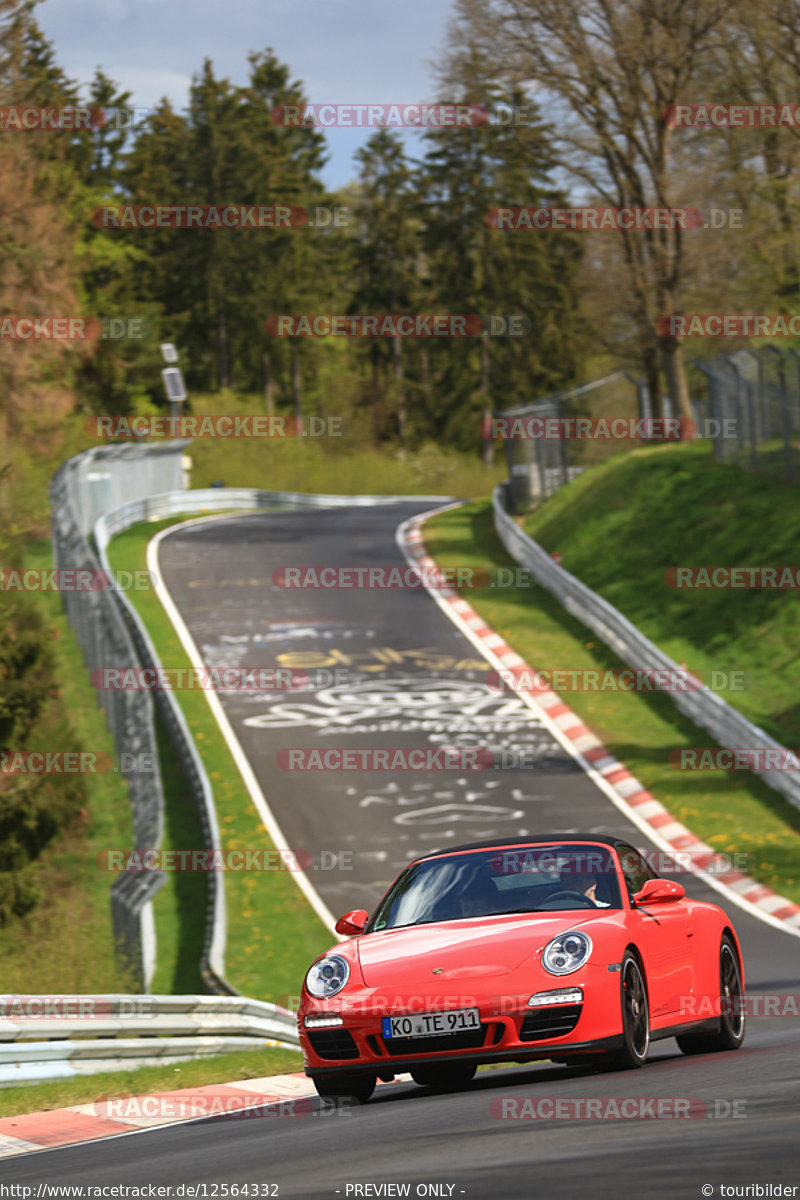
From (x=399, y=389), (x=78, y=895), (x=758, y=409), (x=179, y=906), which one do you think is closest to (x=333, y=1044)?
(x=179, y=906)

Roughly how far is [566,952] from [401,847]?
13.4m

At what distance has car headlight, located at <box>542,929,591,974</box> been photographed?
305 inches

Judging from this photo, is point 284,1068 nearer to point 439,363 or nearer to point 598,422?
point 598,422

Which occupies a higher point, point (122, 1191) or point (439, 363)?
point (439, 363)

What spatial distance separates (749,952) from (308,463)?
67.3 meters

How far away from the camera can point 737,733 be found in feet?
79.2

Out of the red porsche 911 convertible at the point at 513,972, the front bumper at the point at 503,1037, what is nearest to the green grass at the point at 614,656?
the red porsche 911 convertible at the point at 513,972

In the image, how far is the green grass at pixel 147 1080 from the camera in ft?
30.2

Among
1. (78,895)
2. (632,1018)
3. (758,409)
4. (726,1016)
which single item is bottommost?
(78,895)

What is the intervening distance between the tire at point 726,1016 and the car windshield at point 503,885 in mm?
1125

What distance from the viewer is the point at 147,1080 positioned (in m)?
10.3

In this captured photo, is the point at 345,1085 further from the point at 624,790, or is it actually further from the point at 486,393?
the point at 486,393

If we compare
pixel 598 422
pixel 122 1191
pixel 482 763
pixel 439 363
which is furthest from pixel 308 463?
pixel 122 1191

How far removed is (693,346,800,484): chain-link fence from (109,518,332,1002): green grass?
1328cm
